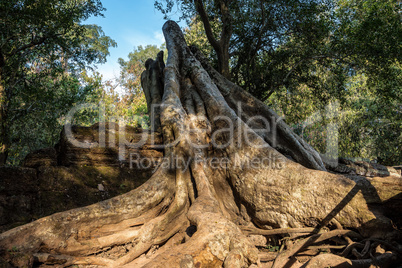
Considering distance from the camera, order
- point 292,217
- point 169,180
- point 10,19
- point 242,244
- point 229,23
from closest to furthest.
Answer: point 242,244 → point 292,217 → point 169,180 → point 10,19 → point 229,23

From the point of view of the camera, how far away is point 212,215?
2.53 metres

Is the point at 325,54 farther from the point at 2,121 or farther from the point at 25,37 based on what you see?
the point at 2,121

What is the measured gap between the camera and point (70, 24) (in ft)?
22.0

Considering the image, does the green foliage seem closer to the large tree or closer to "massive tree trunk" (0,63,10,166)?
the large tree

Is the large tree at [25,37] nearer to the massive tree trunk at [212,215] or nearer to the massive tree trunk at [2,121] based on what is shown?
the massive tree trunk at [2,121]

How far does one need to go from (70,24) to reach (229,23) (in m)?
4.38

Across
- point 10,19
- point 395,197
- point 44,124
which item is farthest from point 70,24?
point 395,197

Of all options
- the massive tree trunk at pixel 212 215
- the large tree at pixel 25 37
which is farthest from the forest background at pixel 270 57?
the massive tree trunk at pixel 212 215

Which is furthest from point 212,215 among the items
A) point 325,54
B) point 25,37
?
point 325,54


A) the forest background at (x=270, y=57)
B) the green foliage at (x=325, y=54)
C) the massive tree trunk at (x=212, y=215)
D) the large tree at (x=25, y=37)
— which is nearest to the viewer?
the massive tree trunk at (x=212, y=215)

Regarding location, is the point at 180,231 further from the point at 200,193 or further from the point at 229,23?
the point at 229,23

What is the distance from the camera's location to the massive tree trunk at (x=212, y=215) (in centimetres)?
232

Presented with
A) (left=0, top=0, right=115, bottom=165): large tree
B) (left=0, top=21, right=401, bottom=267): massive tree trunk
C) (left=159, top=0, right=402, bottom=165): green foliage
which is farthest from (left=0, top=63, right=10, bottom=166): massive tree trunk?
(left=159, top=0, right=402, bottom=165): green foliage

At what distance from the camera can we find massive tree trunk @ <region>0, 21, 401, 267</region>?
232 cm
